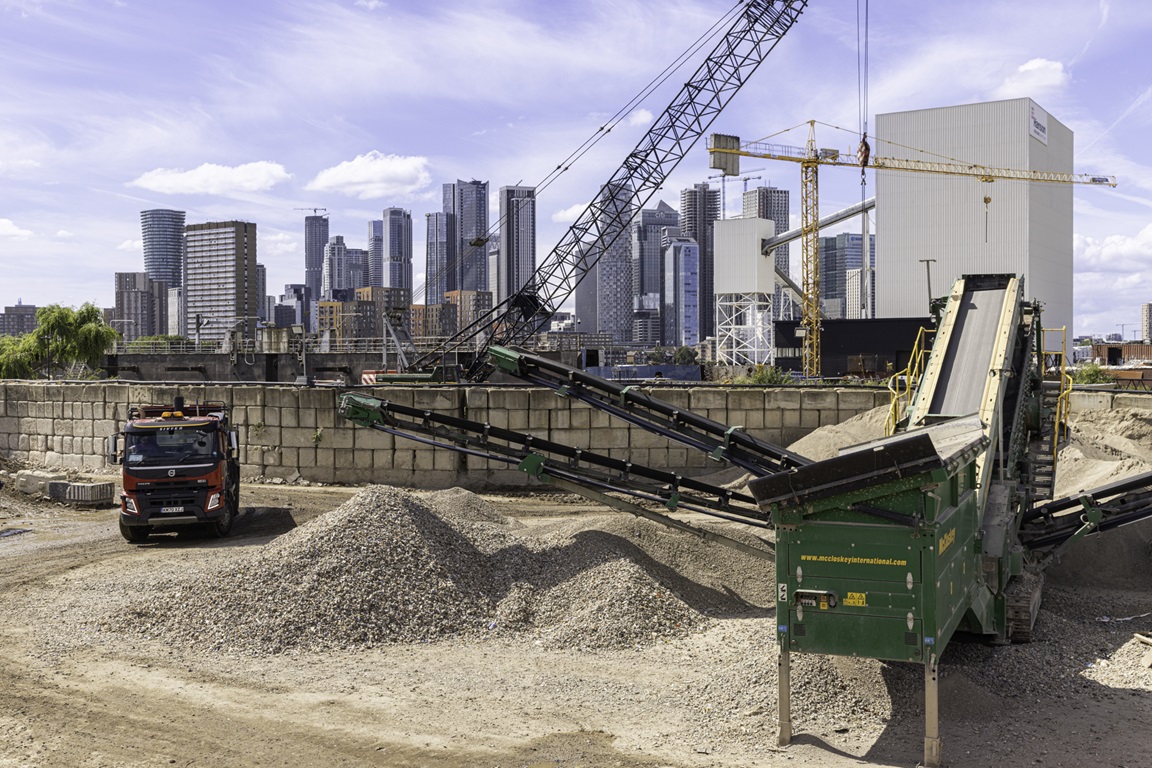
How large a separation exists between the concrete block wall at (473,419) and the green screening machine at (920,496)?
24.7 ft

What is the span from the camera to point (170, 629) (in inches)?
448

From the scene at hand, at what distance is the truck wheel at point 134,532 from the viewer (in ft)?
56.1

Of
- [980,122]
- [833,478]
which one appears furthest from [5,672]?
[980,122]

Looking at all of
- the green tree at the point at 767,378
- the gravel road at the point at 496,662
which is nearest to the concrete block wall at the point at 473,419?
the gravel road at the point at 496,662

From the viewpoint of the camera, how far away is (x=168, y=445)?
1666cm

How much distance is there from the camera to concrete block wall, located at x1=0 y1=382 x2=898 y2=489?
71.4 ft

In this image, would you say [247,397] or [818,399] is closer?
[818,399]

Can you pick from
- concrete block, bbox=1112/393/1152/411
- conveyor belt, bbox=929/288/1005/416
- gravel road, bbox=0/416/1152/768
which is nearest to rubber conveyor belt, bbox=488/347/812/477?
gravel road, bbox=0/416/1152/768

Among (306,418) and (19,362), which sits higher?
(19,362)

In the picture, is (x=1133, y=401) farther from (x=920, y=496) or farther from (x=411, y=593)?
(x=411, y=593)

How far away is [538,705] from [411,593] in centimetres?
307

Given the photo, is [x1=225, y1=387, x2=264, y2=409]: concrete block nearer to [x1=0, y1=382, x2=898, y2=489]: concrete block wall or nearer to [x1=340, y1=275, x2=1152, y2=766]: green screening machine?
[x1=0, y1=382, x2=898, y2=489]: concrete block wall

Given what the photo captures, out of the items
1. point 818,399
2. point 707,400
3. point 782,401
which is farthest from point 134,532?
point 818,399

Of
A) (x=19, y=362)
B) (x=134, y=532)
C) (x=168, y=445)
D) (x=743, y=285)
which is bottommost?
(x=134, y=532)
